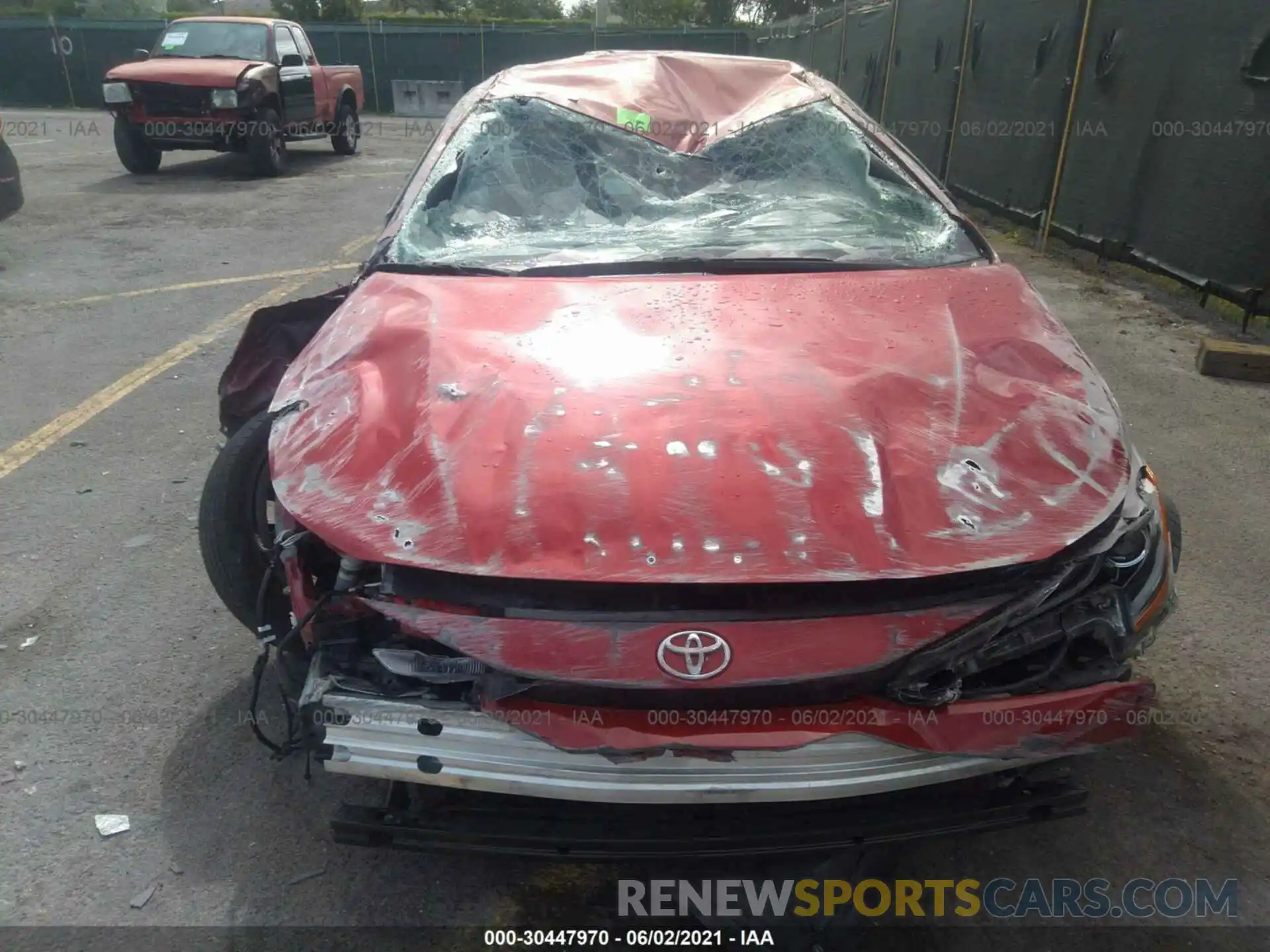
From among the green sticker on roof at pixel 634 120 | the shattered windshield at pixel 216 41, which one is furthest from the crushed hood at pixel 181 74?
the green sticker on roof at pixel 634 120

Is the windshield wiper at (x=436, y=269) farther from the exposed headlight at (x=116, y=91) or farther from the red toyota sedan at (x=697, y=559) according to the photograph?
the exposed headlight at (x=116, y=91)

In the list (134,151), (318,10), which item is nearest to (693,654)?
(134,151)

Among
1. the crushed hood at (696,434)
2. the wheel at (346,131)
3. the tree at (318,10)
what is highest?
the tree at (318,10)

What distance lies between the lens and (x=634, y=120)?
331 cm

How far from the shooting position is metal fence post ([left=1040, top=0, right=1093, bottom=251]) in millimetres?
7793

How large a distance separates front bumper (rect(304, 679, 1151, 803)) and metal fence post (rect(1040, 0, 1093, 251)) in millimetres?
7573

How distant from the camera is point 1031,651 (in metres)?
1.81

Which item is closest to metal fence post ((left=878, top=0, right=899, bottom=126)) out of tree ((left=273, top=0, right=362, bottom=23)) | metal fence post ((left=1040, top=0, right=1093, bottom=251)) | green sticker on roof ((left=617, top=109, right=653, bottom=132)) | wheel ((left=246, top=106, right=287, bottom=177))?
metal fence post ((left=1040, top=0, right=1093, bottom=251))

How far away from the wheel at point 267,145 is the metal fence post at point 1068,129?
28.1ft

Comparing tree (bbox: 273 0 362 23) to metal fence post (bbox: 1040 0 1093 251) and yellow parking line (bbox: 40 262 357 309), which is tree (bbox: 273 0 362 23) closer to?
yellow parking line (bbox: 40 262 357 309)

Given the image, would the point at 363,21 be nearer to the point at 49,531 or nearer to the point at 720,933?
the point at 49,531

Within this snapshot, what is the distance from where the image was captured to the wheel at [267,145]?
1110 centimetres

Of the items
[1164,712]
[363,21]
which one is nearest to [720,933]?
[1164,712]

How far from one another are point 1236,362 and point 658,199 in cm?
388
